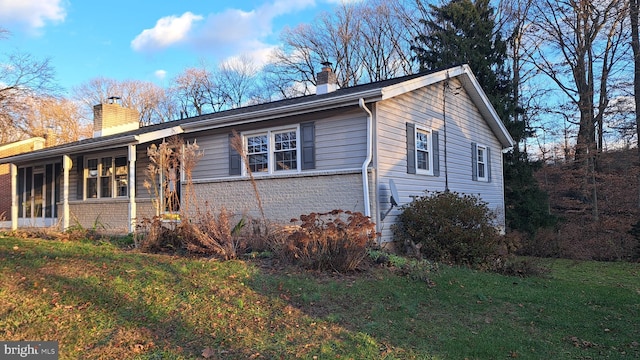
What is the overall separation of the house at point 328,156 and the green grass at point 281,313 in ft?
10.0

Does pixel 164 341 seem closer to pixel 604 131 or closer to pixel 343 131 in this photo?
pixel 343 131

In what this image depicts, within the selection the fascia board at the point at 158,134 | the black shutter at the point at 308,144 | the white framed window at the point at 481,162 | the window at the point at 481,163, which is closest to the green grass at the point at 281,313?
the black shutter at the point at 308,144

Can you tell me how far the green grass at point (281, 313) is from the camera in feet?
13.8

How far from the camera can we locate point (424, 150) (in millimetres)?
11719

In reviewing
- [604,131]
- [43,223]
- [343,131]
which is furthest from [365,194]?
[604,131]

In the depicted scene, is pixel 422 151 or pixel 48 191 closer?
pixel 422 151

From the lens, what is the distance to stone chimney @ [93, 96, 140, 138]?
18359 millimetres

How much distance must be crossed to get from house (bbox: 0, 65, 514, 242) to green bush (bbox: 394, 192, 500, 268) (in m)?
0.53

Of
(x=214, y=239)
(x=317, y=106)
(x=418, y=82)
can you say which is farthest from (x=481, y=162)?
(x=214, y=239)

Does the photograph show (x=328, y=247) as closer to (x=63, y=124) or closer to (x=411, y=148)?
(x=411, y=148)

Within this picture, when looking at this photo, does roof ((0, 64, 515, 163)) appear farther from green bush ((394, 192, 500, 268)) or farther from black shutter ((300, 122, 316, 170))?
green bush ((394, 192, 500, 268))

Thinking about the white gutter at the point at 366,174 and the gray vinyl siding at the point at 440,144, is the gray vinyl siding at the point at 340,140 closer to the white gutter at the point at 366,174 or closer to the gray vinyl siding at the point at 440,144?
the white gutter at the point at 366,174

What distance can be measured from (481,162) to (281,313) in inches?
465

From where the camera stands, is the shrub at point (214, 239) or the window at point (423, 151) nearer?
the shrub at point (214, 239)
